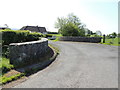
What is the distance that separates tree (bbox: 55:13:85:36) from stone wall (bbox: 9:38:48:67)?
21433mm

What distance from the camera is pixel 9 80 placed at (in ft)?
14.6

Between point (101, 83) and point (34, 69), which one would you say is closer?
point (101, 83)

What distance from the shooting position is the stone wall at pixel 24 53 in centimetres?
614

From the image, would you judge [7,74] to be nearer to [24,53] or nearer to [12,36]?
[24,53]

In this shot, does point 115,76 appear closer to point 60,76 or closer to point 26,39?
point 60,76

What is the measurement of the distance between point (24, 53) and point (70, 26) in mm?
23140

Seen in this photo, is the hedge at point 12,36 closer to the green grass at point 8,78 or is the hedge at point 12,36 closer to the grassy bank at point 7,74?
the grassy bank at point 7,74

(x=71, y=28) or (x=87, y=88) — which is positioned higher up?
(x=71, y=28)

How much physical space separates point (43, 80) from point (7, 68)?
2.19 metres

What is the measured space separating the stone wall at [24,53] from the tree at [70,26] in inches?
844

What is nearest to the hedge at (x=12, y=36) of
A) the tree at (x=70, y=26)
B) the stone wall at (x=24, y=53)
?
the stone wall at (x=24, y=53)

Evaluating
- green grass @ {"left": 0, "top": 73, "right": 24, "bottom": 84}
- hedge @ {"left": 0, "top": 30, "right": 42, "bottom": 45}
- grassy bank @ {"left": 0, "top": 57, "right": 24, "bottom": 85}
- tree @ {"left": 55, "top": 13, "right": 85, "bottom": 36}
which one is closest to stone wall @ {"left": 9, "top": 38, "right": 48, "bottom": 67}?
grassy bank @ {"left": 0, "top": 57, "right": 24, "bottom": 85}

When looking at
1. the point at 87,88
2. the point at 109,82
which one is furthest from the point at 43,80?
the point at 109,82

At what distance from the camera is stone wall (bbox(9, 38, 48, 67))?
6141 millimetres
